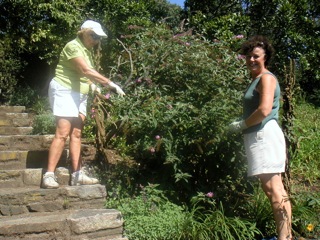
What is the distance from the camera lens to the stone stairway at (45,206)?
137 inches

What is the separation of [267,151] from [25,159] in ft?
8.32

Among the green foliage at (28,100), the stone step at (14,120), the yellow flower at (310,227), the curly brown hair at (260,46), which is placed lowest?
the yellow flower at (310,227)

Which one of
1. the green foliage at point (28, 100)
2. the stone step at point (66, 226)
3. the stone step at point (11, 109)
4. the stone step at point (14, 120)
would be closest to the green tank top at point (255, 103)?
the stone step at point (66, 226)

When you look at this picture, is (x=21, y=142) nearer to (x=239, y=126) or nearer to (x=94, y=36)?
(x=94, y=36)

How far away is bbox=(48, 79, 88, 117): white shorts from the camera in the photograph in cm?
390

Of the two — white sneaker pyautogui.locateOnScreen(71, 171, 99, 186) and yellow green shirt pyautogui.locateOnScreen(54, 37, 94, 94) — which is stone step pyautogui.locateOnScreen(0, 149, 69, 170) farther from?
yellow green shirt pyautogui.locateOnScreen(54, 37, 94, 94)

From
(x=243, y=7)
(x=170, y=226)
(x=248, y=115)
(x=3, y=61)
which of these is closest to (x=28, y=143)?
(x=170, y=226)

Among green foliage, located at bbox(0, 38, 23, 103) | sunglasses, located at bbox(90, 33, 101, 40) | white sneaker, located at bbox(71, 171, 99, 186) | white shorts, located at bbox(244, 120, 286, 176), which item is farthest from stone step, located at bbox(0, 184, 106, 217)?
green foliage, located at bbox(0, 38, 23, 103)

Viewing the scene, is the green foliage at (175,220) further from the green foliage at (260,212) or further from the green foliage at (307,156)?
the green foliage at (307,156)

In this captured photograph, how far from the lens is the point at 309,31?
10070mm

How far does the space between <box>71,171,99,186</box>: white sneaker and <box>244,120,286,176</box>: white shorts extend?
5.09ft

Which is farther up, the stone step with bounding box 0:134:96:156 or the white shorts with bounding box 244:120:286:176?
the white shorts with bounding box 244:120:286:176

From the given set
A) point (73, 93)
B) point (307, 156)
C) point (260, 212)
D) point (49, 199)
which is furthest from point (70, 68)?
point (307, 156)

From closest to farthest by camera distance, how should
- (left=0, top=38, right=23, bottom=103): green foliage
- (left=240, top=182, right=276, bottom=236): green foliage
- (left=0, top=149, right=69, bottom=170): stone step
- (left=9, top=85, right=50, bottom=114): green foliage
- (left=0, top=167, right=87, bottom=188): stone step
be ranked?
(left=240, top=182, right=276, bottom=236): green foliage → (left=0, top=167, right=87, bottom=188): stone step → (left=0, top=149, right=69, bottom=170): stone step → (left=9, top=85, right=50, bottom=114): green foliage → (left=0, top=38, right=23, bottom=103): green foliage
